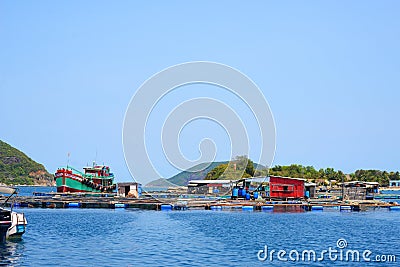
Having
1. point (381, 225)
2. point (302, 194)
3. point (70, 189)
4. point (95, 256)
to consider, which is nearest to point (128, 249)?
point (95, 256)

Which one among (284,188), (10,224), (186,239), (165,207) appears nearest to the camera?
(10,224)

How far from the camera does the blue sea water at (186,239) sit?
3119 centimetres

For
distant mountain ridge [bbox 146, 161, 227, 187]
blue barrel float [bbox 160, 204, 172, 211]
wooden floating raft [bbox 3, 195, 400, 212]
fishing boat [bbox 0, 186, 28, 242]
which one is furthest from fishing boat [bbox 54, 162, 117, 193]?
fishing boat [bbox 0, 186, 28, 242]

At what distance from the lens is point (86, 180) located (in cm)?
12712

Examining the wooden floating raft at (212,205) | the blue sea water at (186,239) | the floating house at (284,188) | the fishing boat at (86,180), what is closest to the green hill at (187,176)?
the fishing boat at (86,180)

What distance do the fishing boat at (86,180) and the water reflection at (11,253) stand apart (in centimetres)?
8673

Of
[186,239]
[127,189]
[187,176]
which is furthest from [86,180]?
[186,239]

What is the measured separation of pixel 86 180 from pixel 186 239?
90.3 m

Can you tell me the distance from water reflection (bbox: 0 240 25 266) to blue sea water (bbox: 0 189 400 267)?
5 centimetres

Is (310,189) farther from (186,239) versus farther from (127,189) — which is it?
(186,239)

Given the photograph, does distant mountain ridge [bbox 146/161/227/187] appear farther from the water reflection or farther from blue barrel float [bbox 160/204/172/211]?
the water reflection

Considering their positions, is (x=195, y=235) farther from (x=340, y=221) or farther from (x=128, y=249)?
(x=340, y=221)

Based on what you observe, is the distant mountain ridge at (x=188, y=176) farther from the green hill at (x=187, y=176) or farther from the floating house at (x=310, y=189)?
the floating house at (x=310, y=189)

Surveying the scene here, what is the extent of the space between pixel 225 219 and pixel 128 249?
24.4 metres
